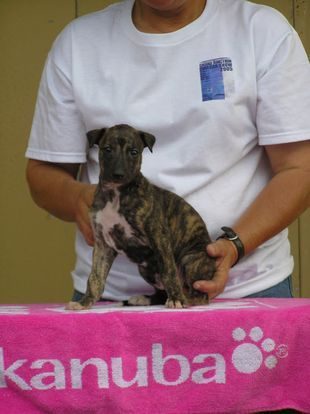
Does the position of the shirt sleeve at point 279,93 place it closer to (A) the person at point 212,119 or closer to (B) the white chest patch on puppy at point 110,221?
(A) the person at point 212,119

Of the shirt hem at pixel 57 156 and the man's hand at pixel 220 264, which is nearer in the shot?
the man's hand at pixel 220 264

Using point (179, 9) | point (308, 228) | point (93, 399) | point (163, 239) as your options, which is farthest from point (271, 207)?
point (308, 228)

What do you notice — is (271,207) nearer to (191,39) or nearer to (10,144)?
(191,39)

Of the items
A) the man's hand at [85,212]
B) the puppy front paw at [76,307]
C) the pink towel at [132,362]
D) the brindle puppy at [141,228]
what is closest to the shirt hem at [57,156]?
the man's hand at [85,212]

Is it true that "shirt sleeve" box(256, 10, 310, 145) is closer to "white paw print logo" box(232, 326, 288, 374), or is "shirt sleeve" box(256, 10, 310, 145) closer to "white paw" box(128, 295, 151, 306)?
"white paw" box(128, 295, 151, 306)

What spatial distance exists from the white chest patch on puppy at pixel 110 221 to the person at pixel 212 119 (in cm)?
14

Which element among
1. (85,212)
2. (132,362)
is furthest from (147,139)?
(132,362)

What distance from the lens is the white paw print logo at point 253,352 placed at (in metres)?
1.78

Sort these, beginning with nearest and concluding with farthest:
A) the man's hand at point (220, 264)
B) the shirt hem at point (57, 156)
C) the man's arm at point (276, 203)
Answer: the man's hand at point (220, 264) → the man's arm at point (276, 203) → the shirt hem at point (57, 156)

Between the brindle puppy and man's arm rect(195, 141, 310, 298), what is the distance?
0.06m

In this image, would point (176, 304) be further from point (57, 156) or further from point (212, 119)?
point (57, 156)

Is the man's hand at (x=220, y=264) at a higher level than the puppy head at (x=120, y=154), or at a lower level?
lower

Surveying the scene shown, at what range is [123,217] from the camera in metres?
2.00

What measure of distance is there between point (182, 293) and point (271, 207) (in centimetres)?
39
